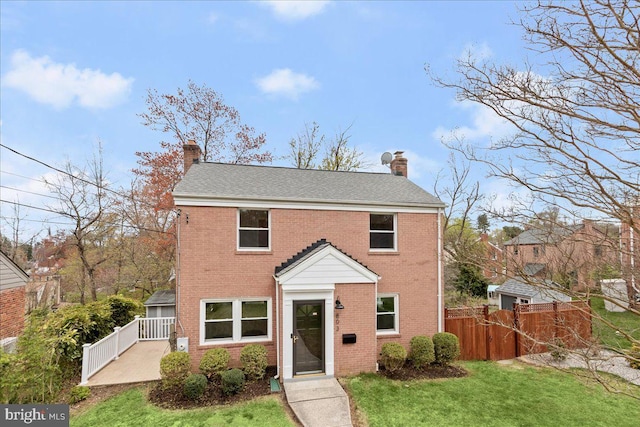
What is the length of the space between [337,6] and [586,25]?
32.0 feet

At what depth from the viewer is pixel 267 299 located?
10609 millimetres

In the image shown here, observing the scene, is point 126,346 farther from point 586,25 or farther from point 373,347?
point 586,25

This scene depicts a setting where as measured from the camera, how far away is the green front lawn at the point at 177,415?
7469mm

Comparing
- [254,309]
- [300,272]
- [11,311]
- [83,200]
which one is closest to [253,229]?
[300,272]

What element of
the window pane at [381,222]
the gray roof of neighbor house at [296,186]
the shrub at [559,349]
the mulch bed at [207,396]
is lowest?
the mulch bed at [207,396]

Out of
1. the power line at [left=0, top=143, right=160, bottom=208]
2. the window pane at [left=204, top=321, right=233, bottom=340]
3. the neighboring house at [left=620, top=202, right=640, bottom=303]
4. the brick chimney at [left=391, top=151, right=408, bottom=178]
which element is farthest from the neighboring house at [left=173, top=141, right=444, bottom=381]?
the neighboring house at [left=620, top=202, right=640, bottom=303]

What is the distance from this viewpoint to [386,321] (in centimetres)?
1155

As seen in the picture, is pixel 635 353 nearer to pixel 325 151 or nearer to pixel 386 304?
pixel 386 304

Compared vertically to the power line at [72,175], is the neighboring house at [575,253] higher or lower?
lower

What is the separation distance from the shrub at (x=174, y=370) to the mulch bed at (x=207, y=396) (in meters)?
0.27

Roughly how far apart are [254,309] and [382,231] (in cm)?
553

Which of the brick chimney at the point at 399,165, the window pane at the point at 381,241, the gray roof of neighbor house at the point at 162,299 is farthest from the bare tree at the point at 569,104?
the gray roof of neighbor house at the point at 162,299

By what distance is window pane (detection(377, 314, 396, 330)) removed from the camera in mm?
11492

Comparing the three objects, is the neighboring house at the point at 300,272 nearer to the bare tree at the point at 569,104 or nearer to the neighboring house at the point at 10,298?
the bare tree at the point at 569,104
